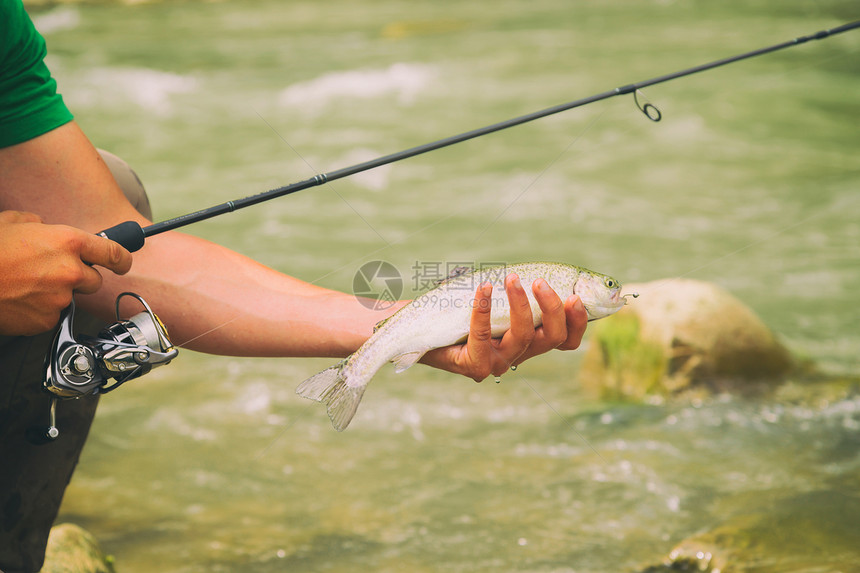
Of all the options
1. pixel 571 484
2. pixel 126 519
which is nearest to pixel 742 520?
pixel 571 484

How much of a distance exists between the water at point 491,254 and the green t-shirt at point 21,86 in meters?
1.89

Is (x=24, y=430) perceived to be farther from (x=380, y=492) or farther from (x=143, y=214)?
(x=380, y=492)

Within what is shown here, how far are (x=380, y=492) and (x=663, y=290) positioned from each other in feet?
6.32

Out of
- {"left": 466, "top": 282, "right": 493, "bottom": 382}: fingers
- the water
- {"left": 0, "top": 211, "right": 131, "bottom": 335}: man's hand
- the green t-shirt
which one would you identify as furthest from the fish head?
the water

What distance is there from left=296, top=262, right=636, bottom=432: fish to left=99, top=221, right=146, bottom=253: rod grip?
19.1 inches

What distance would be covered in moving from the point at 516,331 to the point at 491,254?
5448 millimetres

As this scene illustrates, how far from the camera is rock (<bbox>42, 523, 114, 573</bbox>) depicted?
2705mm

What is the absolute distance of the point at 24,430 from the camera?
6.63 feet

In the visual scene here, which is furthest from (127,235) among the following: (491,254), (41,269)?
(491,254)

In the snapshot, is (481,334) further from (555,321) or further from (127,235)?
(127,235)

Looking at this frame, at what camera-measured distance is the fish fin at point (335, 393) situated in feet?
6.16

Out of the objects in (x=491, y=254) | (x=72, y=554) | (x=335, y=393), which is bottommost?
(x=491, y=254)

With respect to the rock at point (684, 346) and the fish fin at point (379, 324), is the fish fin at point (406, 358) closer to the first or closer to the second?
the fish fin at point (379, 324)

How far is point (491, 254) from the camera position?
7309 mm
